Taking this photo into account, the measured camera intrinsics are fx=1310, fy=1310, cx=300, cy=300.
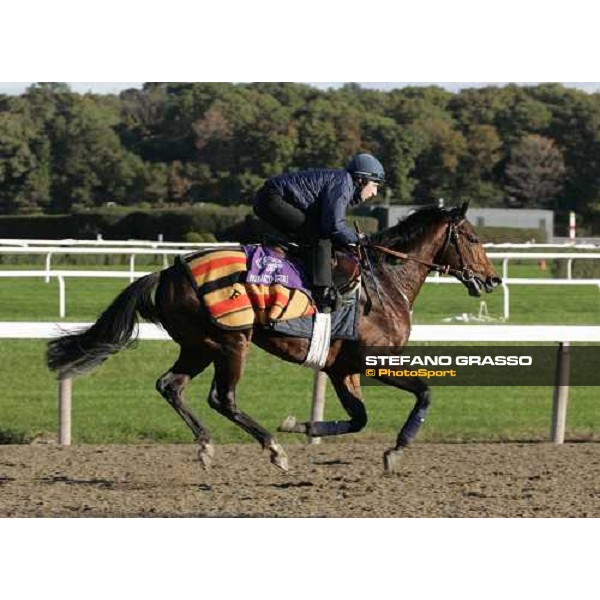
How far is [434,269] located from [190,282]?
1498 millimetres

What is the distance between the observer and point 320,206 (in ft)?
22.9

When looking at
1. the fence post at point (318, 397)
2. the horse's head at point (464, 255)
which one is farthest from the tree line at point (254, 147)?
the horse's head at point (464, 255)

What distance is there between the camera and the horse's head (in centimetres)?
748

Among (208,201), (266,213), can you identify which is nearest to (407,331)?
(266,213)

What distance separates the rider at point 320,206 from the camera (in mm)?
6875

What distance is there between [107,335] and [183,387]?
508mm

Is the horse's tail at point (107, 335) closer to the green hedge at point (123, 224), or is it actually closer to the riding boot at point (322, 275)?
the riding boot at point (322, 275)

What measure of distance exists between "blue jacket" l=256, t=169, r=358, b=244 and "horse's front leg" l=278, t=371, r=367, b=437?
2.63 ft

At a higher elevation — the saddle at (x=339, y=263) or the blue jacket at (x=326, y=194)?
the blue jacket at (x=326, y=194)

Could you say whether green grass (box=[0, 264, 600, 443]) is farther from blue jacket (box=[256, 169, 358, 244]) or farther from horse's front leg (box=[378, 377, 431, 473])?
blue jacket (box=[256, 169, 358, 244])

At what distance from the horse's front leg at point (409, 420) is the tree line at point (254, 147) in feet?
62.6

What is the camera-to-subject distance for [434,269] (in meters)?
7.45

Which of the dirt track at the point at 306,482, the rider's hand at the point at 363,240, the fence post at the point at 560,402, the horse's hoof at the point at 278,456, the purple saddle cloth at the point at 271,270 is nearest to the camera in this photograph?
the dirt track at the point at 306,482
